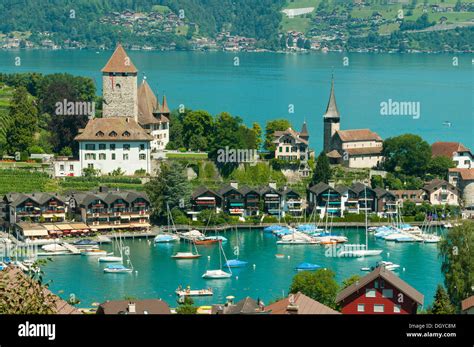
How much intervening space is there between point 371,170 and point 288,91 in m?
58.6

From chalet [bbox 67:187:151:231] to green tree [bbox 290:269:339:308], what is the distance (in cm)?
1471

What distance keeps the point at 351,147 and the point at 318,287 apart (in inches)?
864

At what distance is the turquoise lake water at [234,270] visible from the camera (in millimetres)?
26719

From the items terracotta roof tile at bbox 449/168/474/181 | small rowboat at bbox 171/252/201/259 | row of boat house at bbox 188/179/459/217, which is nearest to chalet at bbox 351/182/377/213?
row of boat house at bbox 188/179/459/217

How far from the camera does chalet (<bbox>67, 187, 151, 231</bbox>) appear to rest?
115ft

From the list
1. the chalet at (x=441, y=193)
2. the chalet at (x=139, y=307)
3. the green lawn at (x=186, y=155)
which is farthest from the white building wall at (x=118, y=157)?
the chalet at (x=139, y=307)

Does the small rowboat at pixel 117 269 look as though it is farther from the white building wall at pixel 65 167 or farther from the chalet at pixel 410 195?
the chalet at pixel 410 195

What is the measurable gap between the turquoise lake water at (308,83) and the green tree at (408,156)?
1277cm

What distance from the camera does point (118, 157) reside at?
3916 cm

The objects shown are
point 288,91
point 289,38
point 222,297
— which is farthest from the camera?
point 289,38
